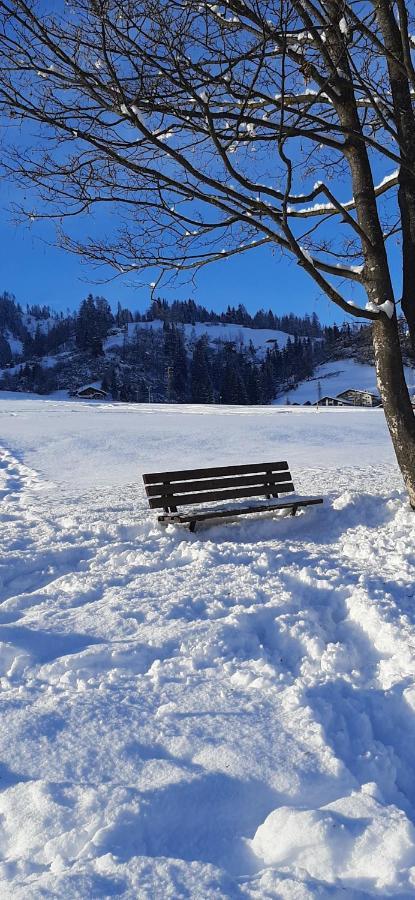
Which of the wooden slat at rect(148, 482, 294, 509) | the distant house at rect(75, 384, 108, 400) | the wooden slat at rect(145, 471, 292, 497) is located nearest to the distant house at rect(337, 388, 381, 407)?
the distant house at rect(75, 384, 108, 400)

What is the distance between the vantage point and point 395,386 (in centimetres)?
689

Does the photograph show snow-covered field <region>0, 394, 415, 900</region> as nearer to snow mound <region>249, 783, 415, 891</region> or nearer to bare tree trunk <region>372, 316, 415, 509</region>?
snow mound <region>249, 783, 415, 891</region>

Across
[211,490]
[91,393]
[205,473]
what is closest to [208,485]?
[205,473]

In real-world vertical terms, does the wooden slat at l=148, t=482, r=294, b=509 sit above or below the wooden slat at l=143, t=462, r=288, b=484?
below

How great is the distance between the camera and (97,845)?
8.05 ft

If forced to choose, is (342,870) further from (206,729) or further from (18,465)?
(18,465)

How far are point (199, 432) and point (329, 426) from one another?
18.7 feet

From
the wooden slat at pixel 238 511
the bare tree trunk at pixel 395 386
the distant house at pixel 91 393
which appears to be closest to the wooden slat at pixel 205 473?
the wooden slat at pixel 238 511

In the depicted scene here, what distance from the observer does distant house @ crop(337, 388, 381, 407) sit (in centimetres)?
8019

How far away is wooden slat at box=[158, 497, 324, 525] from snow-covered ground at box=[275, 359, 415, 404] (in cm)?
10002

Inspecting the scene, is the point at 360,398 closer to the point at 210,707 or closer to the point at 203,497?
the point at 203,497

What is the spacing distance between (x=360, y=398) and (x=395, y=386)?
258 feet

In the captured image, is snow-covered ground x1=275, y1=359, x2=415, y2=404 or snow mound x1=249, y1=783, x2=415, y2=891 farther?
snow-covered ground x1=275, y1=359, x2=415, y2=404

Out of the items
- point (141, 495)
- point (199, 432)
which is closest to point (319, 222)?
point (141, 495)
